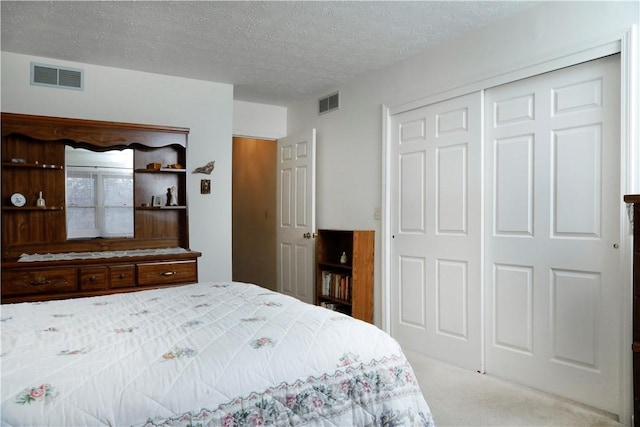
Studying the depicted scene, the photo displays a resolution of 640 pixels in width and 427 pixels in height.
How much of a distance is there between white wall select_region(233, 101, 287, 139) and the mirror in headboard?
1.08 meters

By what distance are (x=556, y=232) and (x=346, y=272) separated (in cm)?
214

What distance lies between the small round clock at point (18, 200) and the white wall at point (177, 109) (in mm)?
693

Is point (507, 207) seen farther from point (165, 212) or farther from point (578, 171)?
point (165, 212)

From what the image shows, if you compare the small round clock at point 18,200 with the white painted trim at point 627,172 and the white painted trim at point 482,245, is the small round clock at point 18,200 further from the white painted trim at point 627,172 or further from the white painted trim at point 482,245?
the white painted trim at point 627,172

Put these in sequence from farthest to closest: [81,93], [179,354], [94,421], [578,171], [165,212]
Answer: [165,212]
[81,93]
[578,171]
[179,354]
[94,421]

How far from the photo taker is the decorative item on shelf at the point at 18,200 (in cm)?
347

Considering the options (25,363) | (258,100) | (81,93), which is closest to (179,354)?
(25,363)

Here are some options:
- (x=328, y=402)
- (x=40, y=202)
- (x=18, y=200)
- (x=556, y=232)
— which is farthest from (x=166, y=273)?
Result: (x=556, y=232)

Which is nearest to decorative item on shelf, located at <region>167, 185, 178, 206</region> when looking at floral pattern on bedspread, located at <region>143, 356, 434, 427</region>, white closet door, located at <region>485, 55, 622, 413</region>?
white closet door, located at <region>485, 55, 622, 413</region>

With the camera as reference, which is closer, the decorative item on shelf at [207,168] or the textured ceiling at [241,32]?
the textured ceiling at [241,32]

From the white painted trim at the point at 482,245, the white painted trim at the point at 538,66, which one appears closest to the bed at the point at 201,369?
the white painted trim at the point at 482,245

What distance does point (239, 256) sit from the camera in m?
6.39

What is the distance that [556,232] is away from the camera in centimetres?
272

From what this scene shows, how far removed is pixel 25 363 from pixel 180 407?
0.47 meters
